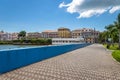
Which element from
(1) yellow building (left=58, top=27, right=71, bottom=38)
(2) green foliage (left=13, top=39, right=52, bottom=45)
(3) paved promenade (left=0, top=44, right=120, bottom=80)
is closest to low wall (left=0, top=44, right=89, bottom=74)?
(3) paved promenade (left=0, top=44, right=120, bottom=80)

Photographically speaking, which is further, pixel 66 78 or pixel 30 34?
pixel 30 34

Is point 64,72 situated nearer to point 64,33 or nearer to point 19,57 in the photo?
point 19,57

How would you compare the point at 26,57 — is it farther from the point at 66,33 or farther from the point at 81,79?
the point at 66,33

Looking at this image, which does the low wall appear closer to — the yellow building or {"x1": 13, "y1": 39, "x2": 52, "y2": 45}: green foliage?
{"x1": 13, "y1": 39, "x2": 52, "y2": 45}: green foliage

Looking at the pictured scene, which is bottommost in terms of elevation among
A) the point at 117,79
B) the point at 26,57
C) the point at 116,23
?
the point at 117,79

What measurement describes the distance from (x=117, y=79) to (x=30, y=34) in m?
178

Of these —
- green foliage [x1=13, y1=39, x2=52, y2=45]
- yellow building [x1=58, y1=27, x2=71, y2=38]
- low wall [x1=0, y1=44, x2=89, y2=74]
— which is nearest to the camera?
low wall [x1=0, y1=44, x2=89, y2=74]

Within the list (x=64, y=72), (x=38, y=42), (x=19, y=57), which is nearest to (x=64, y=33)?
(x=38, y=42)

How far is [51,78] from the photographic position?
7176 mm

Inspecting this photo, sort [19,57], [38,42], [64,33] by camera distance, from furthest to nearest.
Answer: [64,33], [38,42], [19,57]

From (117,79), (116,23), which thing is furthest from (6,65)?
(116,23)

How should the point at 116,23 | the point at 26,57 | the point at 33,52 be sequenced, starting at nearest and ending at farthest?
the point at 26,57 → the point at 33,52 → the point at 116,23

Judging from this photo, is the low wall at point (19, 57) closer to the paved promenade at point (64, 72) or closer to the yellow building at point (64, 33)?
the paved promenade at point (64, 72)

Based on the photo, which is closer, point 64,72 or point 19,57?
point 64,72
